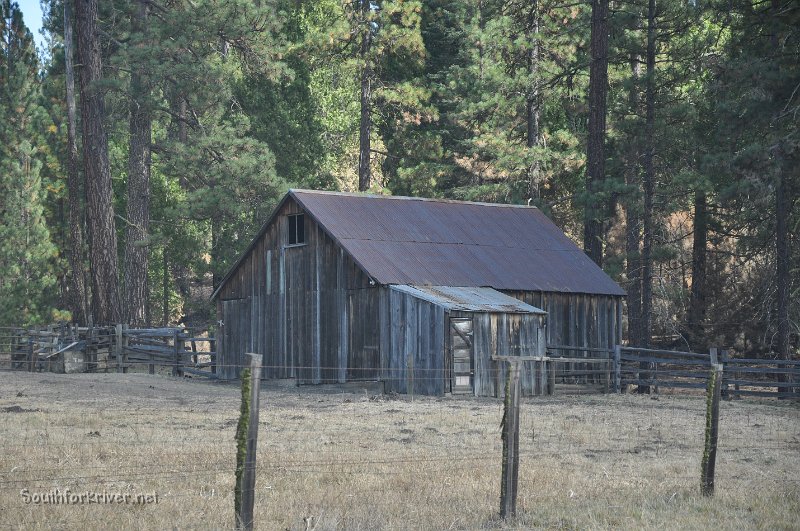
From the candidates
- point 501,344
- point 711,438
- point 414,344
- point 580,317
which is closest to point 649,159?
point 580,317

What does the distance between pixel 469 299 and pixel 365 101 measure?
2210 centimetres

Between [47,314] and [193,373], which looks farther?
[47,314]

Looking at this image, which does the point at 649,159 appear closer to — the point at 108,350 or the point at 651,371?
the point at 651,371

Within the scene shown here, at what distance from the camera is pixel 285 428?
20.5 meters

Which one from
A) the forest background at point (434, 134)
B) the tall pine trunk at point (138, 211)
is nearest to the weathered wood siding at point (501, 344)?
the forest background at point (434, 134)

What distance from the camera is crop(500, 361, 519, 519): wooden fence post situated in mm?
12672

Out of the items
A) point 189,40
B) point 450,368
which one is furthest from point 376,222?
point 189,40

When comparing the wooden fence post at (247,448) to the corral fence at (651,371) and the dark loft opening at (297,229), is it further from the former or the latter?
the dark loft opening at (297,229)

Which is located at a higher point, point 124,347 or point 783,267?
point 783,267

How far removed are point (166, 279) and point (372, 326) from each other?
115ft

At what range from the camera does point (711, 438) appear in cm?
1463

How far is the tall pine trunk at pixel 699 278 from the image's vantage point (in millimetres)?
46500

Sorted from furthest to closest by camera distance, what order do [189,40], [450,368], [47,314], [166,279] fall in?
[166,279] < [47,314] < [189,40] < [450,368]

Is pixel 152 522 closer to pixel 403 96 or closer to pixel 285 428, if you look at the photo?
pixel 285 428
